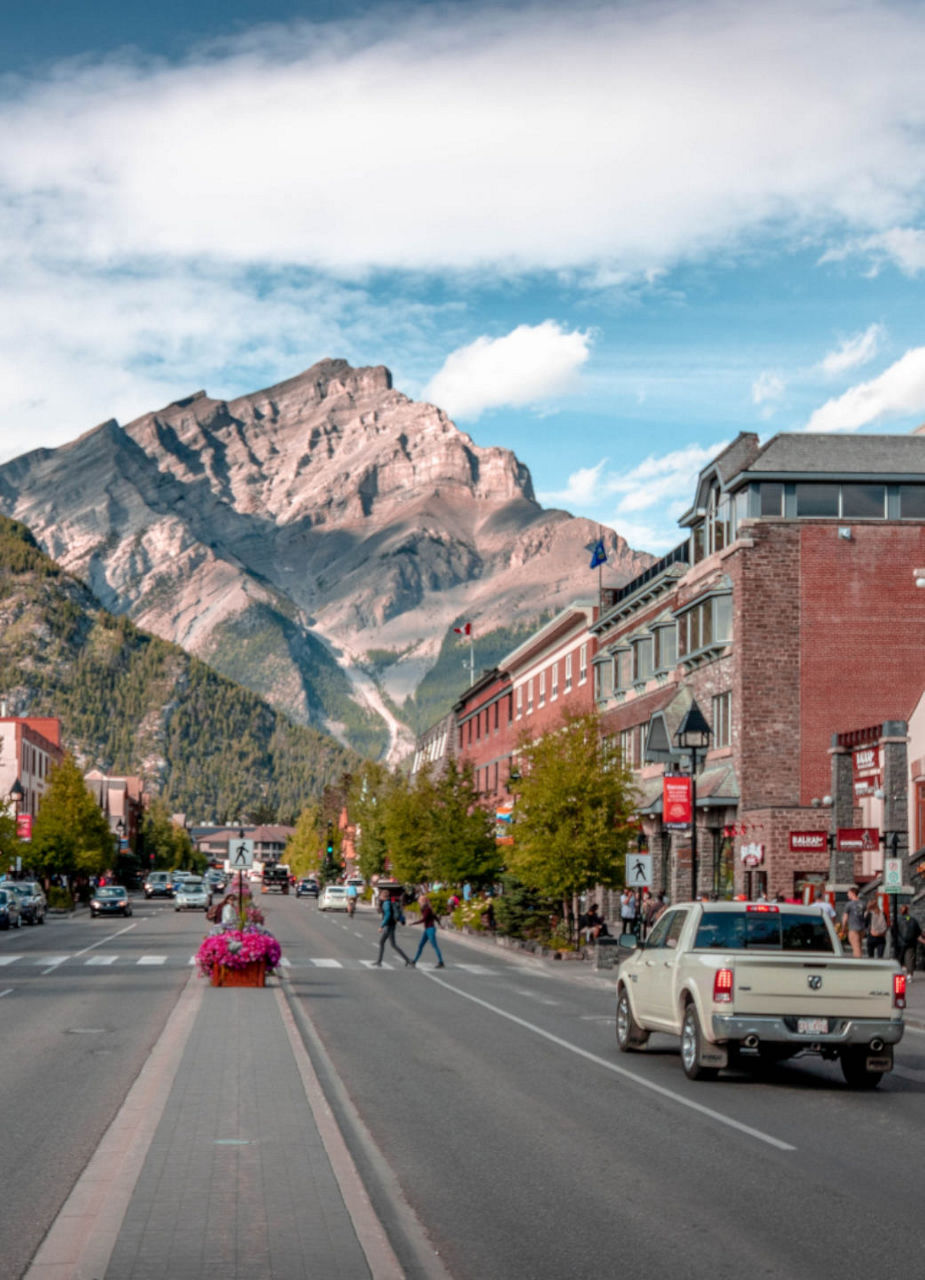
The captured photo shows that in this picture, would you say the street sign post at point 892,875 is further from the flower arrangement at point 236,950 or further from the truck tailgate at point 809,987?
the truck tailgate at point 809,987

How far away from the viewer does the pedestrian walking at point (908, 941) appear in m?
32.8

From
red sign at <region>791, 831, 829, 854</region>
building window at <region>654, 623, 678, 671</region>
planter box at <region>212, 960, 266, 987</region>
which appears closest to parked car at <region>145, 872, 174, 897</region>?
building window at <region>654, 623, 678, 671</region>

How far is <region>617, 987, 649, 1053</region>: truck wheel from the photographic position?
18.3 m

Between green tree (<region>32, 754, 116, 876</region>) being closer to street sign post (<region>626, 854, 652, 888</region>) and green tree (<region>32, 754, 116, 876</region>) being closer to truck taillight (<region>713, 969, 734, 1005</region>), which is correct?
street sign post (<region>626, 854, 652, 888</region>)

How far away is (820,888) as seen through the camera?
1641 inches

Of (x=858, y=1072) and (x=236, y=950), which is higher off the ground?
(x=236, y=950)

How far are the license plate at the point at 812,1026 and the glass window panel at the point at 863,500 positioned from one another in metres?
33.5

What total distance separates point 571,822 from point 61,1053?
87.5 ft

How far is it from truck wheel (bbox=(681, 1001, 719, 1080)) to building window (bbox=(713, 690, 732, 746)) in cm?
3120

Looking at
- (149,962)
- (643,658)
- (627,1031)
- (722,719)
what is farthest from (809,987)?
(643,658)

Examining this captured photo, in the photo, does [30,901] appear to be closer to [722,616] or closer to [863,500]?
[722,616]

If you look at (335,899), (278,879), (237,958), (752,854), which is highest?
(278,879)

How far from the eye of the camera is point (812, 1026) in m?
15.1

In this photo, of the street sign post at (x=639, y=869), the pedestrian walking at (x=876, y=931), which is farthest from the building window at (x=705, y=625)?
the pedestrian walking at (x=876, y=931)
